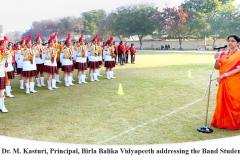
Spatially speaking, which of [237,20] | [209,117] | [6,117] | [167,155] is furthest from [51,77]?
[237,20]

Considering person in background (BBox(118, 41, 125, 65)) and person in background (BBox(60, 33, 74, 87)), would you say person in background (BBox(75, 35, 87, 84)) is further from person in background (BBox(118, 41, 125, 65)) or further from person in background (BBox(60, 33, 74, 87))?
person in background (BBox(118, 41, 125, 65))

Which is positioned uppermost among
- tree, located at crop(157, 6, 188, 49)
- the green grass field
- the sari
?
tree, located at crop(157, 6, 188, 49)

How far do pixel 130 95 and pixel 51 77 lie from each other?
132 inches

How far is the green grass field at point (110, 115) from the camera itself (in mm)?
6832

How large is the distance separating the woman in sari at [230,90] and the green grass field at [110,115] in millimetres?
272

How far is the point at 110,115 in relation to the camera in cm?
852

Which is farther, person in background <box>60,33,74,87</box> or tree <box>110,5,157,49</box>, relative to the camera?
tree <box>110,5,157,49</box>

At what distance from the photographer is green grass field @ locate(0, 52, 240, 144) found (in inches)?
269

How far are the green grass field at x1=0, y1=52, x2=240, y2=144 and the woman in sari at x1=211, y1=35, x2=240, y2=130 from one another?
0.27 metres

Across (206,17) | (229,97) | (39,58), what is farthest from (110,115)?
(206,17)

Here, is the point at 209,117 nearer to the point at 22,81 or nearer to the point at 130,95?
the point at 130,95

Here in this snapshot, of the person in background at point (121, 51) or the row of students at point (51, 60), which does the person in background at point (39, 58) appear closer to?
the row of students at point (51, 60)

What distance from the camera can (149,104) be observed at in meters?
9.78

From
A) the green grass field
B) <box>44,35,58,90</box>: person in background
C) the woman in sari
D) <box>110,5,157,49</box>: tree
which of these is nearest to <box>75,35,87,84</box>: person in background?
the green grass field
